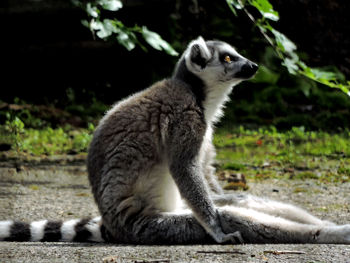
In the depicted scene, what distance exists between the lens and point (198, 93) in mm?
3912

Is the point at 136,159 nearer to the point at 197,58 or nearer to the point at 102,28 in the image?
the point at 197,58

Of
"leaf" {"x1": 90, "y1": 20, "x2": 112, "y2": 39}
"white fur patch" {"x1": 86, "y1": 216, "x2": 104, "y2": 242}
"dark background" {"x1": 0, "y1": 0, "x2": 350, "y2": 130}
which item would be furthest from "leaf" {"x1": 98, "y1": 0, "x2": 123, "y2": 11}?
"dark background" {"x1": 0, "y1": 0, "x2": 350, "y2": 130}

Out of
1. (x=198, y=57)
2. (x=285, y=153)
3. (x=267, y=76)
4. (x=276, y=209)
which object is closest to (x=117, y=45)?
(x=267, y=76)

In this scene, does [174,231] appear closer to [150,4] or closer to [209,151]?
[209,151]

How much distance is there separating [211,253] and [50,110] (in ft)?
22.4

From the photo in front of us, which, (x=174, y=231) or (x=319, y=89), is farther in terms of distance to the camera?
(x=319, y=89)

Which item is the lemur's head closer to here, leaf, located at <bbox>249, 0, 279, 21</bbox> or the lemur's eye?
the lemur's eye

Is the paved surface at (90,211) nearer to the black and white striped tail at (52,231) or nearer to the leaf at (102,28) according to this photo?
the black and white striped tail at (52,231)

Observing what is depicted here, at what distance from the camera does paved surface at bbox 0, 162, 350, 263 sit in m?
2.87

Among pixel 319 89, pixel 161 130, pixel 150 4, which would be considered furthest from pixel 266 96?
pixel 161 130

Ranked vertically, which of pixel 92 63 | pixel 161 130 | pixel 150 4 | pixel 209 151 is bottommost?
pixel 92 63

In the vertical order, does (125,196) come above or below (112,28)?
below

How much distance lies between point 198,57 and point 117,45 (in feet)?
21.1

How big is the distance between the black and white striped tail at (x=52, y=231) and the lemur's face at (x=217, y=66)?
1278 mm
